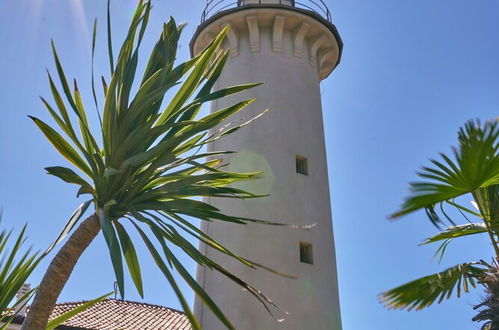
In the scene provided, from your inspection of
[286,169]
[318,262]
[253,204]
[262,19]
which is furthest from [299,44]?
[318,262]

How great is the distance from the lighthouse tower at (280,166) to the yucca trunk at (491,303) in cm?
586

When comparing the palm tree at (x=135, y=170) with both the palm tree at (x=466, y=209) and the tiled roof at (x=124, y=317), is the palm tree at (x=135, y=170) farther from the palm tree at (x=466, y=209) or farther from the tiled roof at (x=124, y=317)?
the tiled roof at (x=124, y=317)

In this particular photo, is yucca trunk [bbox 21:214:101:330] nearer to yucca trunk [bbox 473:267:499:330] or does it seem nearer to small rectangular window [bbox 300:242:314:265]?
yucca trunk [bbox 473:267:499:330]

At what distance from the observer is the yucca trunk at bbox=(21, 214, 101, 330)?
463 centimetres

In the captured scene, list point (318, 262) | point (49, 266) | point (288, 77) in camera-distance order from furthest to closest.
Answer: point (288, 77)
point (318, 262)
point (49, 266)

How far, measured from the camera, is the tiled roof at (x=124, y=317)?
41.1ft

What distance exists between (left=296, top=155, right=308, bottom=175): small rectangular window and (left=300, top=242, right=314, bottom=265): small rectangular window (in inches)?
76.1

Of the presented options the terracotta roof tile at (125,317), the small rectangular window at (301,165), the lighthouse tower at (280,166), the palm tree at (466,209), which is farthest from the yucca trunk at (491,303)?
the terracotta roof tile at (125,317)

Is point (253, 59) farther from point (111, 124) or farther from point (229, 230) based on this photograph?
point (111, 124)

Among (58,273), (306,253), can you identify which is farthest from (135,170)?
(306,253)

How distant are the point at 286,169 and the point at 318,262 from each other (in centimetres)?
232

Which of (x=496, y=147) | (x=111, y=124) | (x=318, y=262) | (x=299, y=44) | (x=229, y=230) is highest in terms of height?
(x=299, y=44)

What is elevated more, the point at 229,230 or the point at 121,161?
the point at 121,161

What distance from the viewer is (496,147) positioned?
5230 mm
